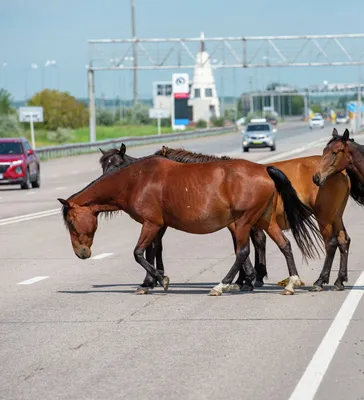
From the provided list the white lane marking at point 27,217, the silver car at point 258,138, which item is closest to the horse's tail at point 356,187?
the white lane marking at point 27,217

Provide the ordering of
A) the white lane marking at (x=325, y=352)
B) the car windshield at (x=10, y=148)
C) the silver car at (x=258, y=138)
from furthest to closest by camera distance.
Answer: the silver car at (x=258, y=138) → the car windshield at (x=10, y=148) → the white lane marking at (x=325, y=352)

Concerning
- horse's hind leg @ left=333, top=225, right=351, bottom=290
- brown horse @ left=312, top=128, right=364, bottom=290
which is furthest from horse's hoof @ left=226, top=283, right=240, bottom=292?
brown horse @ left=312, top=128, right=364, bottom=290

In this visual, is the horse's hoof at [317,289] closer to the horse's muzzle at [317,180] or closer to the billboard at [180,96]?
the horse's muzzle at [317,180]

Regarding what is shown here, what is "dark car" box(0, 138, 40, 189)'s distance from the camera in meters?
41.2

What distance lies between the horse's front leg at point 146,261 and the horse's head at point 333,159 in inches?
71.7

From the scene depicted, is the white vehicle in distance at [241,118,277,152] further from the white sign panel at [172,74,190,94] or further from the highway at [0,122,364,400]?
the white sign panel at [172,74,190,94]

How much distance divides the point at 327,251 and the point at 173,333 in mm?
3736

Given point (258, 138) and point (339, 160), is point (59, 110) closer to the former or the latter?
point (258, 138)

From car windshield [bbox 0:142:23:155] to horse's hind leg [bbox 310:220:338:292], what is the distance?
93.1ft

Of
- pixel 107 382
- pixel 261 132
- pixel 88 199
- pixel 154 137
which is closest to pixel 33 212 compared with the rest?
pixel 88 199

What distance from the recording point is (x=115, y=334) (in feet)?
35.8

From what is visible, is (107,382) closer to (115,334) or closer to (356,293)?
(115,334)

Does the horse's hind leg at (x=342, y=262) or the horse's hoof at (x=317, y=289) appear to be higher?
the horse's hind leg at (x=342, y=262)

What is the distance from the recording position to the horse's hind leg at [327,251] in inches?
545
